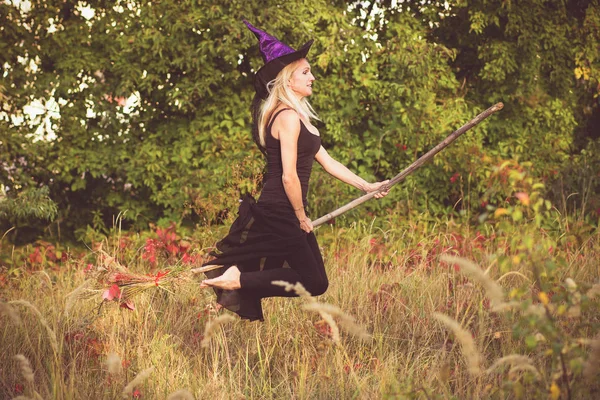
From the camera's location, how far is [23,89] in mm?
8414

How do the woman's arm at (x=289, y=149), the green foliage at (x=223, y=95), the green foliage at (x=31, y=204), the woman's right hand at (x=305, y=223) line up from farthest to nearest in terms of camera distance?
the green foliage at (x=223, y=95) < the green foliage at (x=31, y=204) < the woman's right hand at (x=305, y=223) < the woman's arm at (x=289, y=149)

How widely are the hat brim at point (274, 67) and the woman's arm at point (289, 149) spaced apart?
28cm

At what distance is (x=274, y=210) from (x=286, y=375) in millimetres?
889

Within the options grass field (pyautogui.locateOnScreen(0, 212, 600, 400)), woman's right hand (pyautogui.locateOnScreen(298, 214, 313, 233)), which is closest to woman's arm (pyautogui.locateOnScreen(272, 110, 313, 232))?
woman's right hand (pyautogui.locateOnScreen(298, 214, 313, 233))

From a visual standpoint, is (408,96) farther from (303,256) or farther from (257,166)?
(303,256)

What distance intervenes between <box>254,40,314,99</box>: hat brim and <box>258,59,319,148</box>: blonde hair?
0.08 ft

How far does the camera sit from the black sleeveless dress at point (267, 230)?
417 centimetres

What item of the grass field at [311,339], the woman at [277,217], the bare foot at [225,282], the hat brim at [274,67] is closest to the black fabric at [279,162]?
the woman at [277,217]

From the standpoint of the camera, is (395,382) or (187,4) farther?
(187,4)

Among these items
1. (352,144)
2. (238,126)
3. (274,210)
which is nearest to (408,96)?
(352,144)

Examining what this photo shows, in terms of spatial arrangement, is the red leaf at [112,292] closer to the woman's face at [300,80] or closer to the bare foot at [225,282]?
the bare foot at [225,282]

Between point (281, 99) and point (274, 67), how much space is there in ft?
0.62

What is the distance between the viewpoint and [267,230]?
4199 mm

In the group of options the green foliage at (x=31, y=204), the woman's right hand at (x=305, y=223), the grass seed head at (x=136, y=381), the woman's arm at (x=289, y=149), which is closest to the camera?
the grass seed head at (x=136, y=381)
